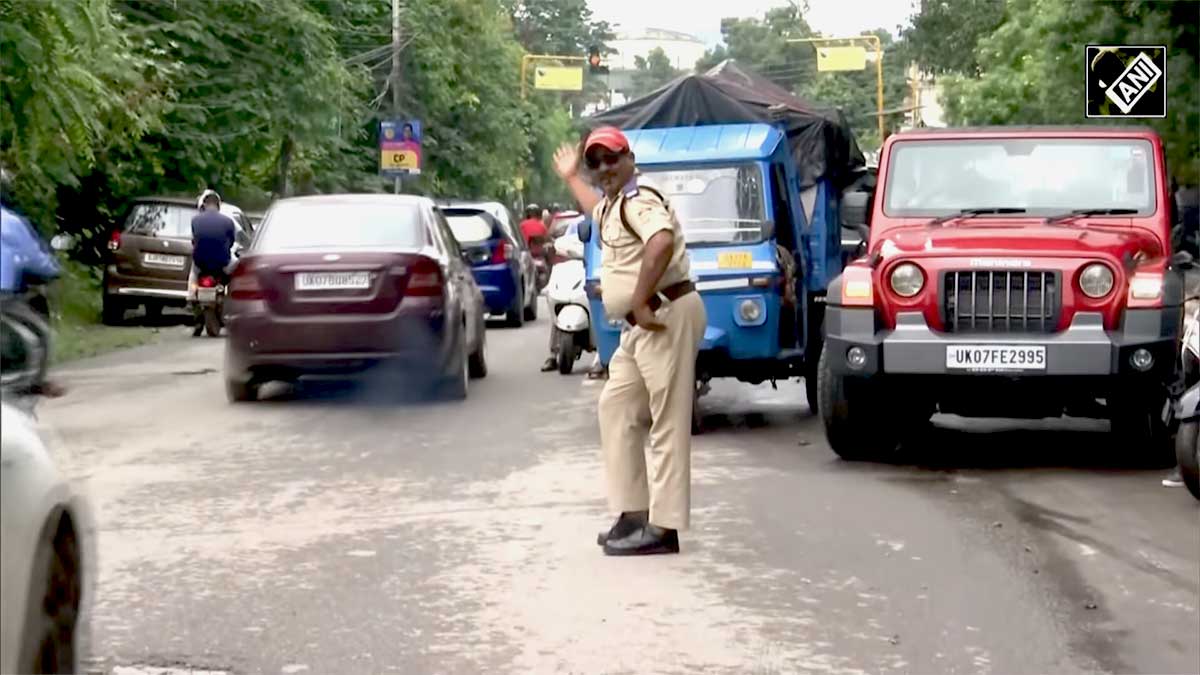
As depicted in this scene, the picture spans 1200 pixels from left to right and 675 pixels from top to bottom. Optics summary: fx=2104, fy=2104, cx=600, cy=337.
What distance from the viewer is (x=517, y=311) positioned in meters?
27.2

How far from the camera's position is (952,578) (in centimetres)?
876

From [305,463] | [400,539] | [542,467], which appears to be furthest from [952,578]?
[305,463]

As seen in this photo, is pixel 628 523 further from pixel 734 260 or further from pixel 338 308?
pixel 338 308

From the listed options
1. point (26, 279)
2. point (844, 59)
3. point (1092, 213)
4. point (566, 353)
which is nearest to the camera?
point (26, 279)

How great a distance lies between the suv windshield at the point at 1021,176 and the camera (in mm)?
13016

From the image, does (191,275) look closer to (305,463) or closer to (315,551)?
(305,463)

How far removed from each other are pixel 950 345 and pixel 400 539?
11.9ft

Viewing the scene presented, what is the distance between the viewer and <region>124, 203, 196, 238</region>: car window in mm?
27188

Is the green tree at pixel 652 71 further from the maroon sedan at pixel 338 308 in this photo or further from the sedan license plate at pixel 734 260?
the sedan license plate at pixel 734 260

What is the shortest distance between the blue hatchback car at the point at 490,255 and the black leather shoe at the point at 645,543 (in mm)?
16403

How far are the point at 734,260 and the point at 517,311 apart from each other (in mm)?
13142

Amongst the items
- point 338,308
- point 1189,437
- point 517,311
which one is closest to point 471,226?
point 517,311

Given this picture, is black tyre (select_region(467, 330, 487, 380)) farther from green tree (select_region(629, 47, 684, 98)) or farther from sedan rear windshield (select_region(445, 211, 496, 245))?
green tree (select_region(629, 47, 684, 98))

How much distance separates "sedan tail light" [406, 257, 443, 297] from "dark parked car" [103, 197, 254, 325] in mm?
11124
